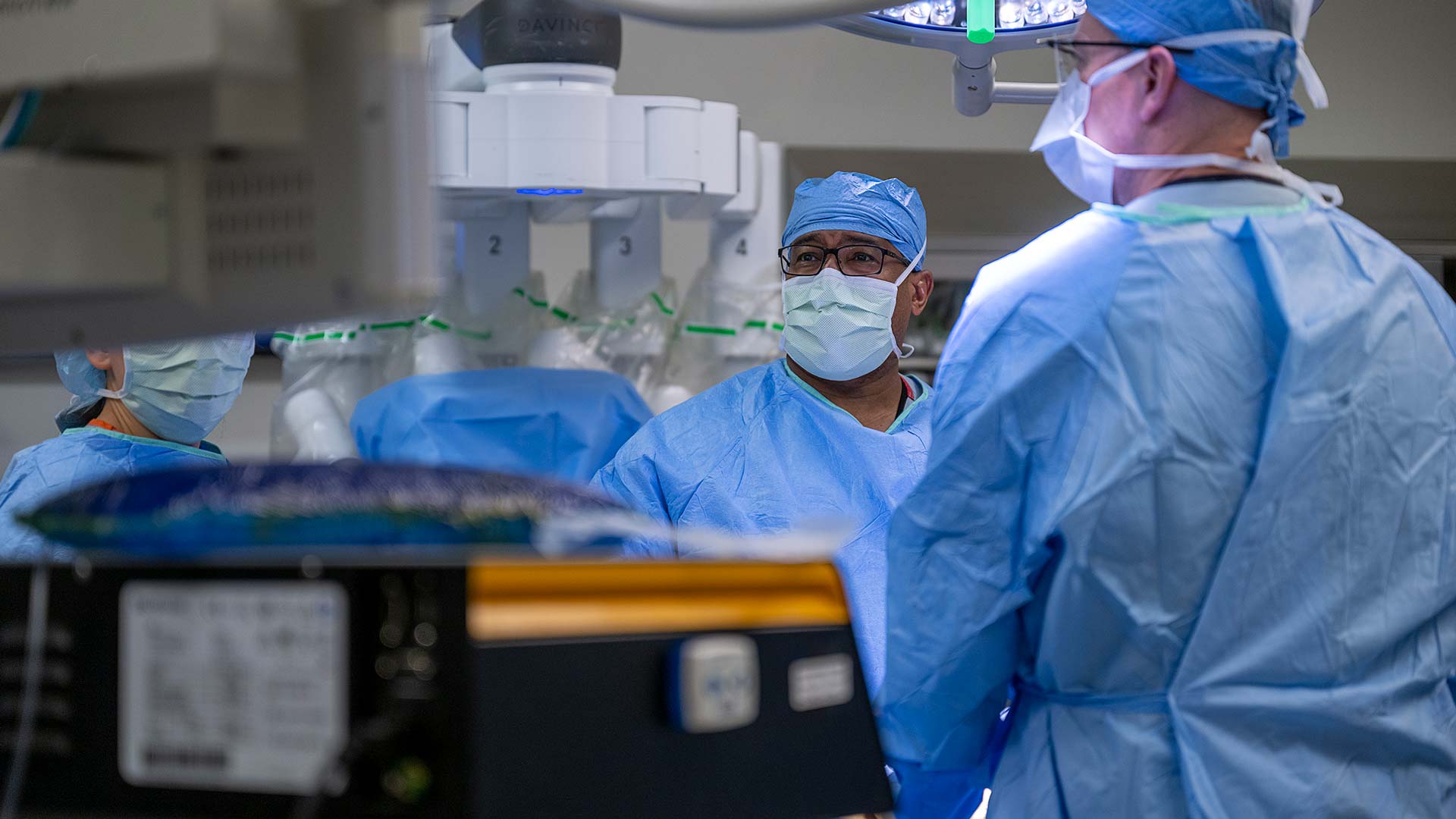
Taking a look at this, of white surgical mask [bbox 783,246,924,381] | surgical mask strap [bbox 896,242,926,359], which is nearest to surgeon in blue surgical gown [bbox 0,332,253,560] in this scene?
white surgical mask [bbox 783,246,924,381]

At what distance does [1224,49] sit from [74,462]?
171 cm

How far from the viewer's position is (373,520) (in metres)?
0.71

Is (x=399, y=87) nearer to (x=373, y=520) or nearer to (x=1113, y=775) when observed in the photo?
(x=373, y=520)

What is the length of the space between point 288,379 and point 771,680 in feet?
5.79

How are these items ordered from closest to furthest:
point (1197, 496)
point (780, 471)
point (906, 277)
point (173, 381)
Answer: point (1197, 496), point (780, 471), point (173, 381), point (906, 277)

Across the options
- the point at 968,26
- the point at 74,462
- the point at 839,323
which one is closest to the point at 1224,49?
the point at 968,26

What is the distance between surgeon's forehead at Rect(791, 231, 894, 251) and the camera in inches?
86.8

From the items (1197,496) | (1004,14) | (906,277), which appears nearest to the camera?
(1197,496)

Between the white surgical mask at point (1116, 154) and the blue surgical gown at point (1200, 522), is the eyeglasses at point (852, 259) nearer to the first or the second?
the white surgical mask at point (1116, 154)

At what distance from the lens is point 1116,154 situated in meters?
1.35

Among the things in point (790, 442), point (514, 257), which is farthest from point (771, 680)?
point (514, 257)

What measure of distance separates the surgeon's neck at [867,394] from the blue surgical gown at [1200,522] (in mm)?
876

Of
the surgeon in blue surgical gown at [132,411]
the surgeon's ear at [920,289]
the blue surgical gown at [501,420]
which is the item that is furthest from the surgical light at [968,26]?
the surgeon in blue surgical gown at [132,411]

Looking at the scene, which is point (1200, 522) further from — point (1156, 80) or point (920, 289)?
point (920, 289)
